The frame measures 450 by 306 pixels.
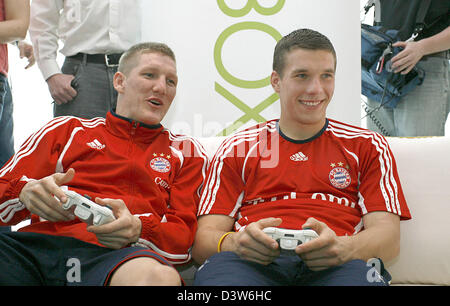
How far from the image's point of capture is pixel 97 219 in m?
1.23

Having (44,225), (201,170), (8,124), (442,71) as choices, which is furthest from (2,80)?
(442,71)

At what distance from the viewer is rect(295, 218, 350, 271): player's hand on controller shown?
121 centimetres

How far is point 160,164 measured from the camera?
5.44 feet

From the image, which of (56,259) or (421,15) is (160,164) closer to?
(56,259)

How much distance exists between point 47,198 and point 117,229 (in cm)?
23

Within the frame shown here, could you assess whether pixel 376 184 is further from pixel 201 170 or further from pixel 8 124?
pixel 8 124

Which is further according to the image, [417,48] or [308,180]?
[417,48]

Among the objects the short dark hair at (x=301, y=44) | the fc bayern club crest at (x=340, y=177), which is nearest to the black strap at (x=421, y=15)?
the short dark hair at (x=301, y=44)

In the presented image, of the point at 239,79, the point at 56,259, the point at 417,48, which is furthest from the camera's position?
the point at 239,79

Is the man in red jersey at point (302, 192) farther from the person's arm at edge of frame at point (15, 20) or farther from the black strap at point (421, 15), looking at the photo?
the person's arm at edge of frame at point (15, 20)

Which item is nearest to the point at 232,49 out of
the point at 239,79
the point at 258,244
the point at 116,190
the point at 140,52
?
the point at 239,79

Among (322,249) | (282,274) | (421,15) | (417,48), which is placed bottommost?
(282,274)

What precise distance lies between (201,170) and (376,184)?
0.63m

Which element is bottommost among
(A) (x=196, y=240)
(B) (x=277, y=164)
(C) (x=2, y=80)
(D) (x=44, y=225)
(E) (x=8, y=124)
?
(A) (x=196, y=240)
